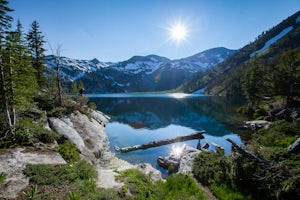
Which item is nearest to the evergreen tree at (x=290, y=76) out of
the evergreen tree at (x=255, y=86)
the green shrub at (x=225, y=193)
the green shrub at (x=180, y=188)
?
the evergreen tree at (x=255, y=86)

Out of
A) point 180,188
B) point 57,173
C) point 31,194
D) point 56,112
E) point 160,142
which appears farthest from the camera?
point 160,142

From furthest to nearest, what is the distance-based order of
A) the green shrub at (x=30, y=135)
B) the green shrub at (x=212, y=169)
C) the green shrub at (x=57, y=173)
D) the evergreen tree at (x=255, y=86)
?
the evergreen tree at (x=255, y=86)
the green shrub at (x=30, y=135)
the green shrub at (x=212, y=169)
the green shrub at (x=57, y=173)

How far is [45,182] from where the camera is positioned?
26.2ft

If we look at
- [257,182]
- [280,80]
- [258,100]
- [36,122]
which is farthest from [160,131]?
[258,100]

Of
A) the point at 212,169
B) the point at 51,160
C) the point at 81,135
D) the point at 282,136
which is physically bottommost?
the point at 212,169

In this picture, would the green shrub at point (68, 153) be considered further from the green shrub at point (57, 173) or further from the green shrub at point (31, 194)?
the green shrub at point (31, 194)

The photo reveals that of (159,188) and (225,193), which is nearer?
(159,188)

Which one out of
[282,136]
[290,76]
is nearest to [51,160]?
[282,136]

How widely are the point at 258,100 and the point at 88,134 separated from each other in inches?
2043

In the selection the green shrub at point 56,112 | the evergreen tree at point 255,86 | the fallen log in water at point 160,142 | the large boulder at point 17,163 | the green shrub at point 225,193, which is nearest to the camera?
the large boulder at point 17,163

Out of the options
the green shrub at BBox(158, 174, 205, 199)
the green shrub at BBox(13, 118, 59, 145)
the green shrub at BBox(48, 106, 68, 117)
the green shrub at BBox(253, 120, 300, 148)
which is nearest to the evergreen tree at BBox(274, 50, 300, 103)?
the green shrub at BBox(253, 120, 300, 148)

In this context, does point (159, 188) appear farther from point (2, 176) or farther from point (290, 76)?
point (290, 76)

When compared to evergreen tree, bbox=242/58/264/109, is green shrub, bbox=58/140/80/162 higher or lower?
lower

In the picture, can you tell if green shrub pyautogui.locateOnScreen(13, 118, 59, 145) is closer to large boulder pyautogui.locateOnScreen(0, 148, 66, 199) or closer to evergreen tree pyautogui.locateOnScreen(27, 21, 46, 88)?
large boulder pyautogui.locateOnScreen(0, 148, 66, 199)
